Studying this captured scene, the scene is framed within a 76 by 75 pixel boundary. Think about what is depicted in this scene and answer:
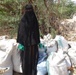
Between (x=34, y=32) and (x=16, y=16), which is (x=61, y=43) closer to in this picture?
(x=34, y=32)

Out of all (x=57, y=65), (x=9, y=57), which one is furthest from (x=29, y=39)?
(x=57, y=65)

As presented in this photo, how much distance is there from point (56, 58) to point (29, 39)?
541 mm

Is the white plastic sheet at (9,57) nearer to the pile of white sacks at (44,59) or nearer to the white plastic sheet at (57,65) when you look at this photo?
the pile of white sacks at (44,59)

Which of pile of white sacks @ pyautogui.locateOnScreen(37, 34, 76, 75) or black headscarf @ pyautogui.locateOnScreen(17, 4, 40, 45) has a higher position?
black headscarf @ pyautogui.locateOnScreen(17, 4, 40, 45)

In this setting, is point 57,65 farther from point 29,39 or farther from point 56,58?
point 29,39

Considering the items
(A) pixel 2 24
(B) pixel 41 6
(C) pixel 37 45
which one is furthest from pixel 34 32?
(A) pixel 2 24

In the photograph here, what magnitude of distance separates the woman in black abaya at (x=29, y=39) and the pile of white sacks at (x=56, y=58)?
5.8 inches

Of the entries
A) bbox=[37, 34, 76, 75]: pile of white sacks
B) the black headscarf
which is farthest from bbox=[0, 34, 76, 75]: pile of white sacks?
the black headscarf

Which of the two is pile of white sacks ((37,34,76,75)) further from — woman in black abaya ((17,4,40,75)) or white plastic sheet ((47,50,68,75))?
woman in black abaya ((17,4,40,75))

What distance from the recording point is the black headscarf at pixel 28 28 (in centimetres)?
322

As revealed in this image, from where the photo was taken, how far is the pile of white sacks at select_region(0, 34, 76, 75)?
3.33m

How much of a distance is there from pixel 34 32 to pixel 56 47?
30.8 inches

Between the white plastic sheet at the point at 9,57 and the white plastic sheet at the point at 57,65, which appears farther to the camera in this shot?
the white plastic sheet at the point at 9,57

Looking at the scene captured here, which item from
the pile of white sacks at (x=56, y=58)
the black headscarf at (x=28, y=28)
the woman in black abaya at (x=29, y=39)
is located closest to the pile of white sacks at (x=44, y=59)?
the pile of white sacks at (x=56, y=58)
